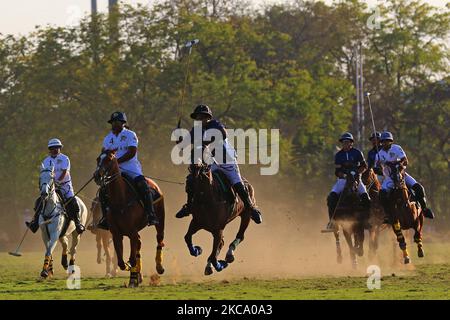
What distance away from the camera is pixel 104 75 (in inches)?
2616

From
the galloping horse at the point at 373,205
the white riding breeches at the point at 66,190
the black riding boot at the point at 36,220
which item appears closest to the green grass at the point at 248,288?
the black riding boot at the point at 36,220

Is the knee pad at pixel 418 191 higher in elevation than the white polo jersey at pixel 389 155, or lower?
lower

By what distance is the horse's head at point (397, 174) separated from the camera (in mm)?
29962

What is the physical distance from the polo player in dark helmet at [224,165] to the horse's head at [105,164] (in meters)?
1.97

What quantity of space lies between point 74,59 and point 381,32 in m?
A: 19.0

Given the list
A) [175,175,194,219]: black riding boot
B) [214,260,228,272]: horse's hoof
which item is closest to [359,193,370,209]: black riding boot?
[214,260,228,272]: horse's hoof

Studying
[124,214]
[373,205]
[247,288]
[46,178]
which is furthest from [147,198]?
[373,205]

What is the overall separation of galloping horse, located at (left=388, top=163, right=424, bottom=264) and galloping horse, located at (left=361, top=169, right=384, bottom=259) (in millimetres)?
712

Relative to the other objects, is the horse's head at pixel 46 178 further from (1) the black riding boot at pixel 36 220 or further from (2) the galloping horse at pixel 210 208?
(2) the galloping horse at pixel 210 208

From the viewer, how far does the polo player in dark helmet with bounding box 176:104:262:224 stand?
25109 millimetres

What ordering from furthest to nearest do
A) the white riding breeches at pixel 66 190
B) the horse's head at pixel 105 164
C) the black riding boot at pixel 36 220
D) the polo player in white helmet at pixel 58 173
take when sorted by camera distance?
the white riding breeches at pixel 66 190
the polo player in white helmet at pixel 58 173
the black riding boot at pixel 36 220
the horse's head at pixel 105 164

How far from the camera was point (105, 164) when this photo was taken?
915 inches

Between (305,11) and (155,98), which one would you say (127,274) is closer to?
(155,98)

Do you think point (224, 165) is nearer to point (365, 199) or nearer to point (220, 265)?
point (220, 265)
